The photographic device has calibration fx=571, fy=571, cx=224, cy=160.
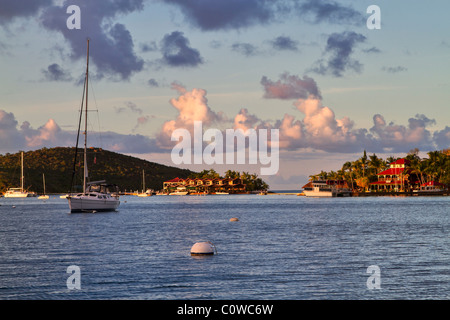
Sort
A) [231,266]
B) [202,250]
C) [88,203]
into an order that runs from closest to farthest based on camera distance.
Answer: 1. [231,266]
2. [202,250]
3. [88,203]

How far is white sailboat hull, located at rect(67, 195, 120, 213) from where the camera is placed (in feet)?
344

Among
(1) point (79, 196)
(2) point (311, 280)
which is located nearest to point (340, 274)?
(2) point (311, 280)

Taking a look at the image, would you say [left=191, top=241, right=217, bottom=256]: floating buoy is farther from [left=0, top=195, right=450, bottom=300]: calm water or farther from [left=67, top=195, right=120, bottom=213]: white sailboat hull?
[left=67, top=195, right=120, bottom=213]: white sailboat hull

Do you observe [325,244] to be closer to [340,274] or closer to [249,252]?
[249,252]

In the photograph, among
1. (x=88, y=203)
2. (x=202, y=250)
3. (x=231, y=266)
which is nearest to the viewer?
(x=231, y=266)

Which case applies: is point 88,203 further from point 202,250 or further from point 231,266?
point 231,266

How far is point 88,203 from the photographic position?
106 m

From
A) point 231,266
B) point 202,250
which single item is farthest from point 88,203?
point 231,266

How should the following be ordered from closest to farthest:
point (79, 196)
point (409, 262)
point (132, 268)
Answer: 1. point (132, 268)
2. point (409, 262)
3. point (79, 196)

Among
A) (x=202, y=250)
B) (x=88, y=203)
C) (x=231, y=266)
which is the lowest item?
(x=231, y=266)

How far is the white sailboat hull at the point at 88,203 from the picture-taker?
344 ft

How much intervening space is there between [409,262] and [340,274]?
8.28 m

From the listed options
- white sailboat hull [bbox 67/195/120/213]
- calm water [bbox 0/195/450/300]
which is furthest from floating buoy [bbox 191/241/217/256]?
white sailboat hull [bbox 67/195/120/213]
